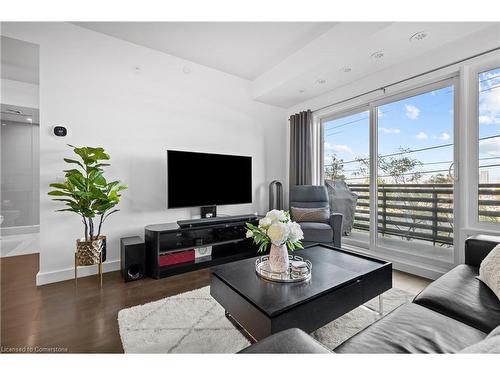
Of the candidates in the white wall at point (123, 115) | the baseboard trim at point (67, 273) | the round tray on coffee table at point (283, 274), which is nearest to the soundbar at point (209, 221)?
the white wall at point (123, 115)

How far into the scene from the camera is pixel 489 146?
2234 millimetres

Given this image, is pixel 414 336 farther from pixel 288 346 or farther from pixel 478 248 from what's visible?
pixel 478 248

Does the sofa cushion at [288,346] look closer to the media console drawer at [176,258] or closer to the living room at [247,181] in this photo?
the living room at [247,181]

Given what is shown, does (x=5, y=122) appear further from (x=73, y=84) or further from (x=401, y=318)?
(x=401, y=318)

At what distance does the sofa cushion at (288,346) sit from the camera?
0.62m

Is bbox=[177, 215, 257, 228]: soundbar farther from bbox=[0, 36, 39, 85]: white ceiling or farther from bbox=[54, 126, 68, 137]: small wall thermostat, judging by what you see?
bbox=[0, 36, 39, 85]: white ceiling

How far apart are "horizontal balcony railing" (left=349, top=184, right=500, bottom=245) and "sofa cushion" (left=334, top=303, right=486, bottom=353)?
187cm

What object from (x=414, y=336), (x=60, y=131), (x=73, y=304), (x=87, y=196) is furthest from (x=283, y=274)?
(x=60, y=131)

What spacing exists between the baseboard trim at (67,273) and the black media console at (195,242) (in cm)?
47

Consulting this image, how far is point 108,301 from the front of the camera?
2006 millimetres

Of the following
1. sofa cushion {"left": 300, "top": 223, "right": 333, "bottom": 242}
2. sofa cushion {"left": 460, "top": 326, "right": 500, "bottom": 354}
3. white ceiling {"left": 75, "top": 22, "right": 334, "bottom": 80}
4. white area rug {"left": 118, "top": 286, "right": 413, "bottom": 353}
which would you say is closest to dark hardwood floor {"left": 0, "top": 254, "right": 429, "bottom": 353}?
white area rug {"left": 118, "top": 286, "right": 413, "bottom": 353}
